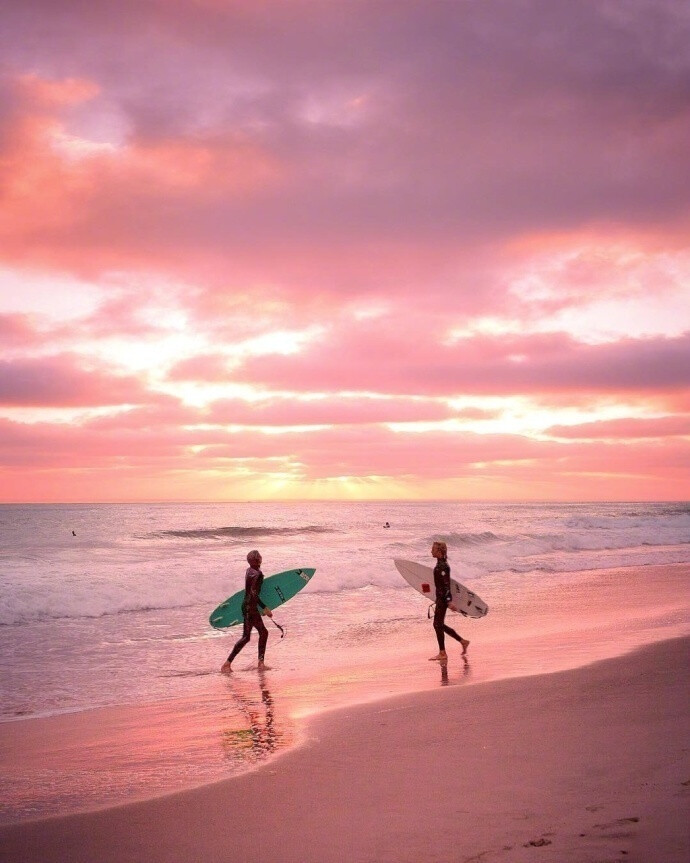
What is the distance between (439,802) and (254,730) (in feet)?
10.4

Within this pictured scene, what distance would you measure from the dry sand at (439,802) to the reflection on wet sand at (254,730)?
31 centimetres

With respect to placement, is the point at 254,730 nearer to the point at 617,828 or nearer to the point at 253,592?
the point at 617,828

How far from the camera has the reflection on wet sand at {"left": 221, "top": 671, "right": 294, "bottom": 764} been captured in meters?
6.82

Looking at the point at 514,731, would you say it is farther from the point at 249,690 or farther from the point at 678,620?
the point at 678,620

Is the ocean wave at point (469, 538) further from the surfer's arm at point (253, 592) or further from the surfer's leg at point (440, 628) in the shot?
the surfer's arm at point (253, 592)

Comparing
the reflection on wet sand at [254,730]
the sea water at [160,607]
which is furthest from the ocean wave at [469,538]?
the reflection on wet sand at [254,730]

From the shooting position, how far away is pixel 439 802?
16.5ft

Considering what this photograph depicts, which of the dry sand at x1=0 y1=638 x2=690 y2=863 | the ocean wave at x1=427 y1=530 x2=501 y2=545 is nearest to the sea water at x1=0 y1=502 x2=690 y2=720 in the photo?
the dry sand at x1=0 y1=638 x2=690 y2=863

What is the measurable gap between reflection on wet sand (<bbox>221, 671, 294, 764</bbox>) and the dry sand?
1.02ft

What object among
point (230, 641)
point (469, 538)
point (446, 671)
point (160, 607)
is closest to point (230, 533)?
point (469, 538)

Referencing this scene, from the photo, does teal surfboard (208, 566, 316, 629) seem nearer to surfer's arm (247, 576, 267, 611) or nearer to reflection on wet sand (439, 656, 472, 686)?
surfer's arm (247, 576, 267, 611)

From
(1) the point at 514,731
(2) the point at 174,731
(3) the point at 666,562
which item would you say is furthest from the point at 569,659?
(3) the point at 666,562

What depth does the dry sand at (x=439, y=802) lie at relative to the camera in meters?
4.29

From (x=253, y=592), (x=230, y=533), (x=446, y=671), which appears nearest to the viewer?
(x=446, y=671)
